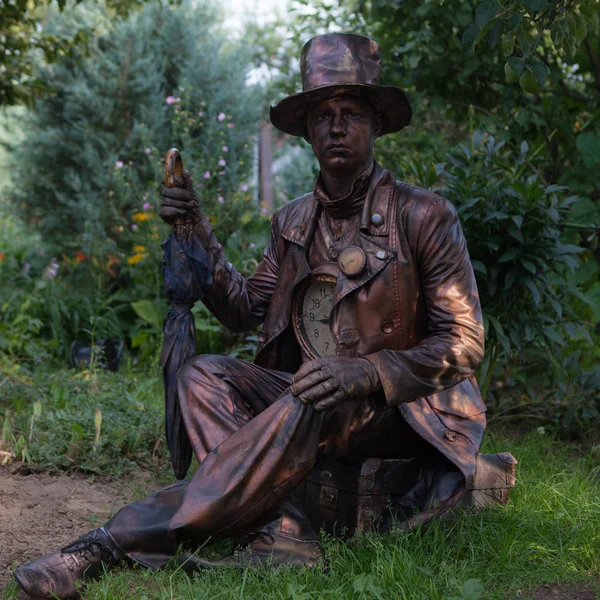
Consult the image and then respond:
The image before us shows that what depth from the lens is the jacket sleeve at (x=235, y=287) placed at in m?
3.44

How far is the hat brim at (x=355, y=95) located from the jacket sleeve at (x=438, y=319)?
0.34m

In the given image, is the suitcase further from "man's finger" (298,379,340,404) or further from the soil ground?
the soil ground

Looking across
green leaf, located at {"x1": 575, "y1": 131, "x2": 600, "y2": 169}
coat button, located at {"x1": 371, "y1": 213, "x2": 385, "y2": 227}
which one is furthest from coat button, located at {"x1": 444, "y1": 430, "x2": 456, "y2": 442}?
green leaf, located at {"x1": 575, "y1": 131, "x2": 600, "y2": 169}

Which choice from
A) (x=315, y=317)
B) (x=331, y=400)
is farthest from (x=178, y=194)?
(x=331, y=400)

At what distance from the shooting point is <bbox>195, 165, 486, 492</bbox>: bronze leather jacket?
309cm

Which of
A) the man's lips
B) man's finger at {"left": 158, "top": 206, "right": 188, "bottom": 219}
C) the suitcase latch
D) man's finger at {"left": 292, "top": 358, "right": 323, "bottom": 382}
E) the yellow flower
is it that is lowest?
the suitcase latch

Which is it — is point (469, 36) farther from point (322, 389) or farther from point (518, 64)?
point (322, 389)

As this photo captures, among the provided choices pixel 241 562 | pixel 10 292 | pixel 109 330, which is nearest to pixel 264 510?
pixel 241 562

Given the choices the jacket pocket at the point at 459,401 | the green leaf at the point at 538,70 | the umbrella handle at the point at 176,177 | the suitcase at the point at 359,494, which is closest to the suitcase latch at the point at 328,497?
the suitcase at the point at 359,494

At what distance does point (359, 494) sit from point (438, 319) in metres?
0.70

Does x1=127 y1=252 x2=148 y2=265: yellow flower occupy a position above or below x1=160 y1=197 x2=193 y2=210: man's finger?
above

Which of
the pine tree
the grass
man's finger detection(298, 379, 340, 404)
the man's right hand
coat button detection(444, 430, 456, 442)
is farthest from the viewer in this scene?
the pine tree

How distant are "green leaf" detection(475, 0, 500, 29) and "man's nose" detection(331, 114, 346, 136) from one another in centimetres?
60

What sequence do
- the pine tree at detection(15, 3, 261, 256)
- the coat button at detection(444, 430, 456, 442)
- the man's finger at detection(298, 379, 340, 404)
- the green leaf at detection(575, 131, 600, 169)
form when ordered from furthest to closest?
the pine tree at detection(15, 3, 261, 256) < the green leaf at detection(575, 131, 600, 169) < the coat button at detection(444, 430, 456, 442) < the man's finger at detection(298, 379, 340, 404)
